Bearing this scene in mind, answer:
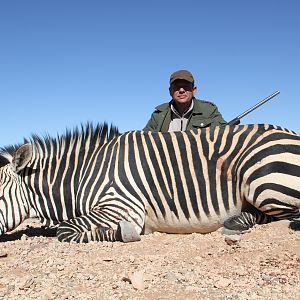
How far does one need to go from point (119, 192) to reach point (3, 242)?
1289 millimetres

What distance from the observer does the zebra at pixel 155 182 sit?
416 cm

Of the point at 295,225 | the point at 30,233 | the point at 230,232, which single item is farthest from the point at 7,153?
the point at 295,225

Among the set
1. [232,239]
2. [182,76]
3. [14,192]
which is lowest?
[232,239]

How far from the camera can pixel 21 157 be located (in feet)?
15.2

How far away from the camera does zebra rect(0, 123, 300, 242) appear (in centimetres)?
416

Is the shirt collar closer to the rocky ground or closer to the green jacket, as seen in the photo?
the green jacket

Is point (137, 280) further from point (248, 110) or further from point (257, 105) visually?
point (257, 105)

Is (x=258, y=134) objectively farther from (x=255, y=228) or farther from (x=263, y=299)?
(x=263, y=299)

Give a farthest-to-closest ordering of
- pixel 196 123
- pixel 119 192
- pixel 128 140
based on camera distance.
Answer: pixel 196 123 → pixel 128 140 → pixel 119 192

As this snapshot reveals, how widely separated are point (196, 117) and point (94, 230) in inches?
105

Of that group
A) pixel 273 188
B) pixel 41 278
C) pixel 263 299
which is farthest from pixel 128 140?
pixel 263 299

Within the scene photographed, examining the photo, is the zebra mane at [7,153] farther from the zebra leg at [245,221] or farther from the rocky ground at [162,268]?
the zebra leg at [245,221]

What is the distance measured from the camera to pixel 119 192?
14.3ft

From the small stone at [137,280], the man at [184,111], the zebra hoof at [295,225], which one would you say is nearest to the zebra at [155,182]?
the zebra hoof at [295,225]
